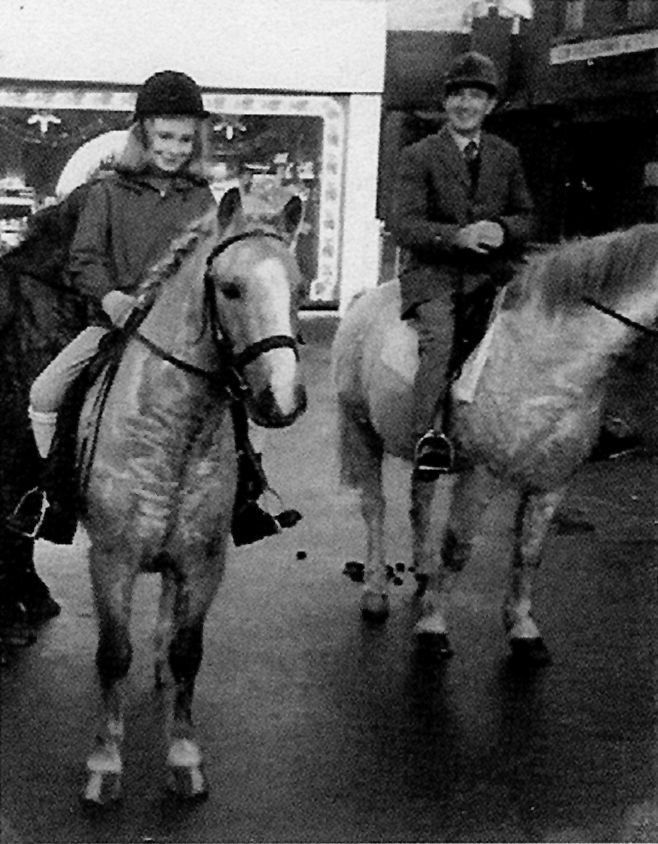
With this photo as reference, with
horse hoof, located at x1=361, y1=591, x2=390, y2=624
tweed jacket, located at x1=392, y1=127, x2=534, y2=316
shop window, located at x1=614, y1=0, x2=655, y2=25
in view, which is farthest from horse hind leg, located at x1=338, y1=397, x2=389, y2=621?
shop window, located at x1=614, y1=0, x2=655, y2=25

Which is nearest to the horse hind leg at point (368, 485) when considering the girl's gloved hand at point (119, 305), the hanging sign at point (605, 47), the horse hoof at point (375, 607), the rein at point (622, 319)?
the horse hoof at point (375, 607)

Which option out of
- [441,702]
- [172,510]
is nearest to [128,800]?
[172,510]

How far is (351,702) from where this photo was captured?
2.79 metres

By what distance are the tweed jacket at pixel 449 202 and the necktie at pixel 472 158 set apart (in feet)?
0.04

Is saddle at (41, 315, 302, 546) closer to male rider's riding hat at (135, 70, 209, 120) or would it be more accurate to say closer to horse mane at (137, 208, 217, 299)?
horse mane at (137, 208, 217, 299)

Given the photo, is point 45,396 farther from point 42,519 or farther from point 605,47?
point 605,47

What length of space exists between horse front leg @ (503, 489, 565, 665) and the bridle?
4.01ft

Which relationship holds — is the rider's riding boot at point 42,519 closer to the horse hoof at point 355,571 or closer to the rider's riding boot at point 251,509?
the rider's riding boot at point 251,509

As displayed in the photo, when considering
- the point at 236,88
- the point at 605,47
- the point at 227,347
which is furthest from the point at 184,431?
the point at 605,47

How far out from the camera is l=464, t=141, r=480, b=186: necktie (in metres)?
2.78

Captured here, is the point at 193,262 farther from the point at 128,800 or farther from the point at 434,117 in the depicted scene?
the point at 128,800

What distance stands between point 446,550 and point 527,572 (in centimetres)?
24

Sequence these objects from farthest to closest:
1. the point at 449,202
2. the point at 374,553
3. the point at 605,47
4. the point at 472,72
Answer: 1. the point at 374,553
2. the point at 449,202
3. the point at 605,47
4. the point at 472,72

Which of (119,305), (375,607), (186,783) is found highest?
(119,305)
